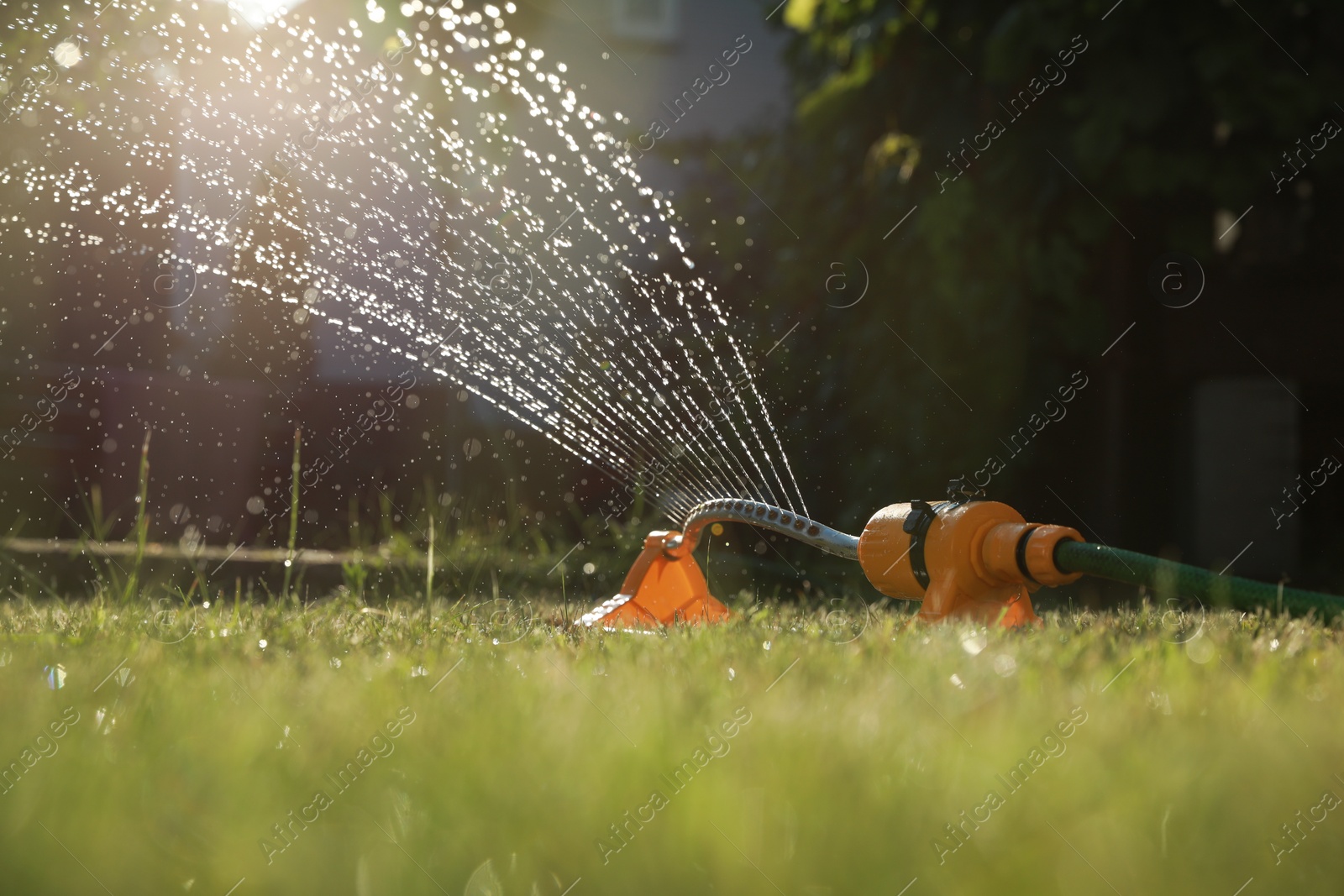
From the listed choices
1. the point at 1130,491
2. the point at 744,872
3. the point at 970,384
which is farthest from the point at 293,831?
the point at 1130,491

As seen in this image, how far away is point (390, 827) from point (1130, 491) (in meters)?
5.91

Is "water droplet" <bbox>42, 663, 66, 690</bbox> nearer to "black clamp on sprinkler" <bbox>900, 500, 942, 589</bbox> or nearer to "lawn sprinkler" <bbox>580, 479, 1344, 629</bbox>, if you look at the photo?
"lawn sprinkler" <bbox>580, 479, 1344, 629</bbox>

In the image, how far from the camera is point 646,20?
14.5 meters

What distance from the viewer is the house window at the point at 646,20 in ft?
47.1

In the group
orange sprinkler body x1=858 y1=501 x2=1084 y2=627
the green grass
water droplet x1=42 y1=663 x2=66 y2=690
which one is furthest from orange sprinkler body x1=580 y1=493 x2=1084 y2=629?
water droplet x1=42 y1=663 x2=66 y2=690

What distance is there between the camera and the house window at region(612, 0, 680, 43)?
565 inches

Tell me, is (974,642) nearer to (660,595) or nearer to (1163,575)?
(1163,575)

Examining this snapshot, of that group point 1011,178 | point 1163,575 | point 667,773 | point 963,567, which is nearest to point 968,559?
point 963,567

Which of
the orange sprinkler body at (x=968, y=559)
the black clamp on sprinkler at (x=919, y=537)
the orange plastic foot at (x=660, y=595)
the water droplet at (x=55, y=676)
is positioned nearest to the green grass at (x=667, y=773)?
the water droplet at (x=55, y=676)

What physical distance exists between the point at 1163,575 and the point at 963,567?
1.66ft

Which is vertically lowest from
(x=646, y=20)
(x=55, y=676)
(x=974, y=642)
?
(x=974, y=642)

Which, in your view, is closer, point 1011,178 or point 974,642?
point 974,642

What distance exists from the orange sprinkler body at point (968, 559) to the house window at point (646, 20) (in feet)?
42.2

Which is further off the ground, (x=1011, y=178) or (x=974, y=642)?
(x=1011, y=178)
